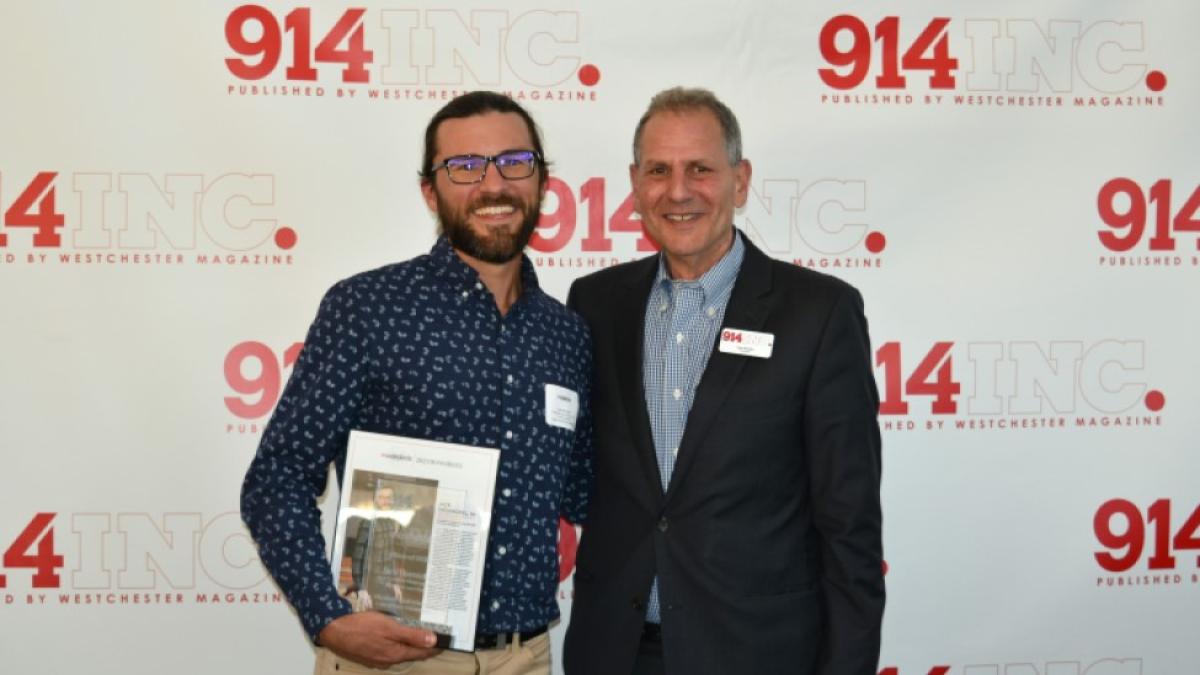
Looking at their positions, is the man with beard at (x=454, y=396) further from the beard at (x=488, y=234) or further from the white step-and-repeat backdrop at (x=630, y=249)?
the white step-and-repeat backdrop at (x=630, y=249)

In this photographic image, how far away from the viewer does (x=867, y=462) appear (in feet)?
7.61

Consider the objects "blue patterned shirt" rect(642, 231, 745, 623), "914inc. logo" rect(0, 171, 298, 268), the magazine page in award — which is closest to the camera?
the magazine page in award

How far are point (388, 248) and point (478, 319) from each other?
3.25 ft

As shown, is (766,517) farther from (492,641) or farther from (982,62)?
(982,62)

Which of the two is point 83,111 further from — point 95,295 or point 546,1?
point 546,1

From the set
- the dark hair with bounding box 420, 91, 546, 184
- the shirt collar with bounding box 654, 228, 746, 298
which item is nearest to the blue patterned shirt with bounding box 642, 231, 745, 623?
the shirt collar with bounding box 654, 228, 746, 298

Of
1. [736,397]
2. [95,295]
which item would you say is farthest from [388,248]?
[736,397]

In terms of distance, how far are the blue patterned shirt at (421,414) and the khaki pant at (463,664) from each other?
6 cm

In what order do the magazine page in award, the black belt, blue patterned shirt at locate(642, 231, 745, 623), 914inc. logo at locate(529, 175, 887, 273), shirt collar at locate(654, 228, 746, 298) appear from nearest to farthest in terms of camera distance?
1. the magazine page in award
2. the black belt
3. blue patterned shirt at locate(642, 231, 745, 623)
4. shirt collar at locate(654, 228, 746, 298)
5. 914inc. logo at locate(529, 175, 887, 273)

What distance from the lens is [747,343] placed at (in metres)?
2.37

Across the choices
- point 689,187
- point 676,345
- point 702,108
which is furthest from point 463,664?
point 702,108

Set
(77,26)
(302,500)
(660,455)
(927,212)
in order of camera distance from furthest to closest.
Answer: (927,212), (77,26), (660,455), (302,500)

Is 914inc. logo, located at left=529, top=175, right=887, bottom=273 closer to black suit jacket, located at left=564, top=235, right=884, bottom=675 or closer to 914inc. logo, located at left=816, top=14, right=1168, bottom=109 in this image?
914inc. logo, located at left=816, top=14, right=1168, bottom=109

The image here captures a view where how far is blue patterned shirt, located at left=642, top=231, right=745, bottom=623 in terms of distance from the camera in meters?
2.39
